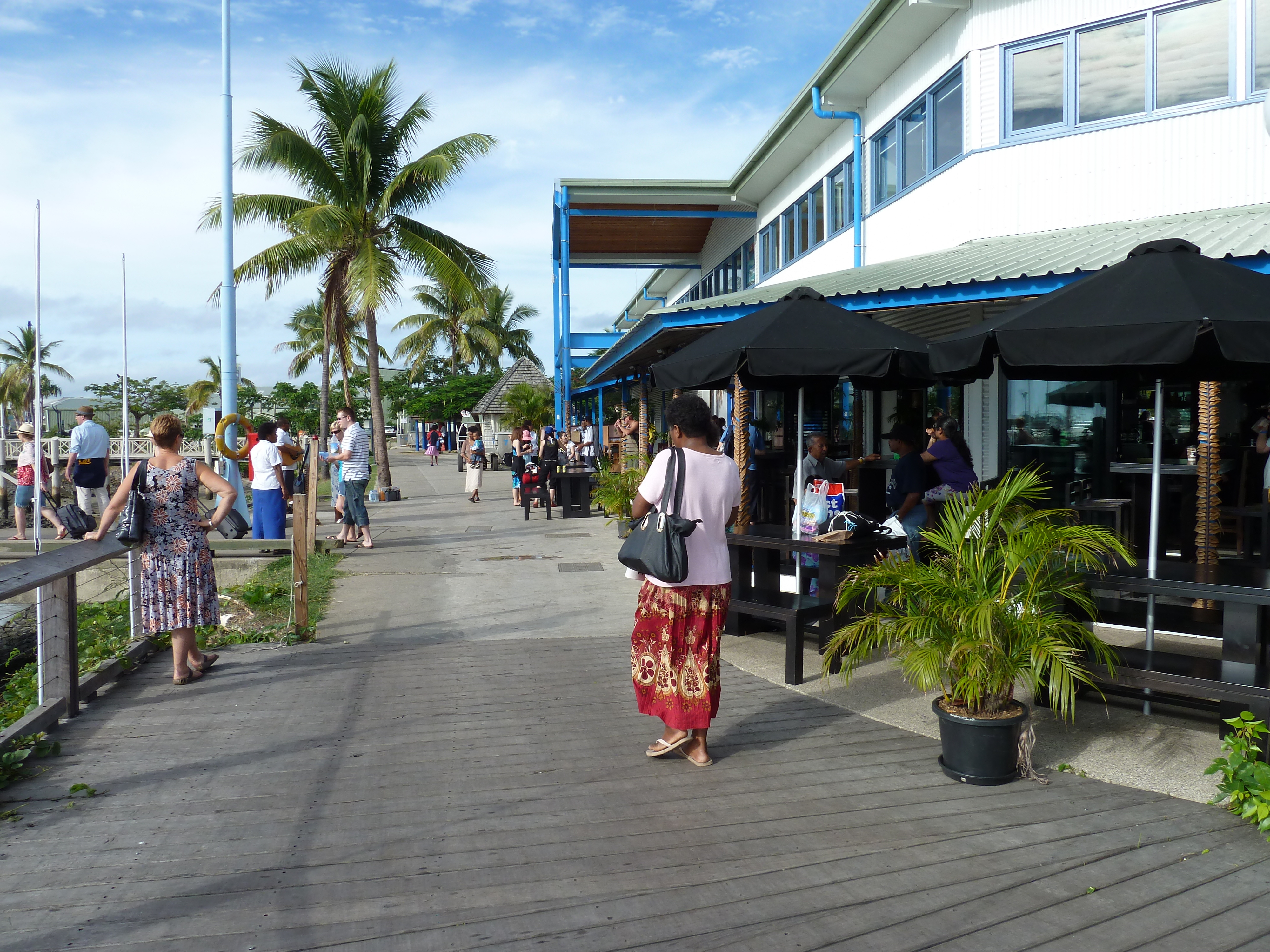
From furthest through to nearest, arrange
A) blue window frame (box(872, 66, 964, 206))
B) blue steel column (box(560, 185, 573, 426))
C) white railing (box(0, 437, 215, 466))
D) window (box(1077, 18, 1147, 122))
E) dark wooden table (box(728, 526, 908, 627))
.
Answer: blue steel column (box(560, 185, 573, 426)) < white railing (box(0, 437, 215, 466)) < blue window frame (box(872, 66, 964, 206)) < window (box(1077, 18, 1147, 122)) < dark wooden table (box(728, 526, 908, 627))

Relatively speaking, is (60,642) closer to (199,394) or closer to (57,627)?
(57,627)

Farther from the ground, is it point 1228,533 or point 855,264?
point 855,264

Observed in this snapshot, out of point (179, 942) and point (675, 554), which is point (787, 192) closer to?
point (675, 554)

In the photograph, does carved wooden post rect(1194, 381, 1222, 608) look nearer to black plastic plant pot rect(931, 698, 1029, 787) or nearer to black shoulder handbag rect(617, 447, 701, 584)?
black plastic plant pot rect(931, 698, 1029, 787)

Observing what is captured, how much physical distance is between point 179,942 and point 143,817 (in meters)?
1.17

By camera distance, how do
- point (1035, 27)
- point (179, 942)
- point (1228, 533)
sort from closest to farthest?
point (179, 942), point (1228, 533), point (1035, 27)

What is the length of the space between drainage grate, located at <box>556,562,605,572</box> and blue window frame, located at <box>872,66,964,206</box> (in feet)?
Result: 22.3

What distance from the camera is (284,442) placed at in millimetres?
14156

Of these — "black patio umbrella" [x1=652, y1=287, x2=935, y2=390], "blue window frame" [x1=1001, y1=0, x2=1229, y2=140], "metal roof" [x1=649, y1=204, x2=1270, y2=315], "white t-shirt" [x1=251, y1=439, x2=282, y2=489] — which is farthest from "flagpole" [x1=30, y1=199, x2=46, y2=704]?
"blue window frame" [x1=1001, y1=0, x2=1229, y2=140]

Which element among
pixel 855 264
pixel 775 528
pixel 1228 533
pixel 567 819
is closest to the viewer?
pixel 567 819

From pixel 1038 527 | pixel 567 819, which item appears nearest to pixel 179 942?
pixel 567 819

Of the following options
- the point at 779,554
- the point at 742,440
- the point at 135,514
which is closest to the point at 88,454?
the point at 135,514

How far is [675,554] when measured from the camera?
4441 millimetres

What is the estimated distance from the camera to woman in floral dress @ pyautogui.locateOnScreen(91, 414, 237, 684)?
19.4 ft
